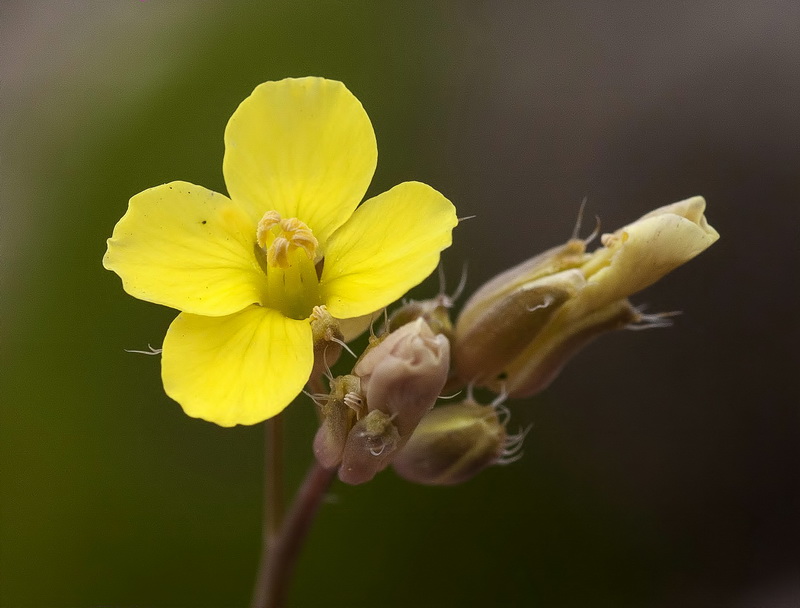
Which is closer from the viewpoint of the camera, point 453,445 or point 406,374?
point 406,374

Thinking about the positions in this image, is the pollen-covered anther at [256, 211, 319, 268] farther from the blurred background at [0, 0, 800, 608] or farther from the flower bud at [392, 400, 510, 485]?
the blurred background at [0, 0, 800, 608]

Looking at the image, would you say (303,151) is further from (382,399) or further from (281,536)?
(281,536)

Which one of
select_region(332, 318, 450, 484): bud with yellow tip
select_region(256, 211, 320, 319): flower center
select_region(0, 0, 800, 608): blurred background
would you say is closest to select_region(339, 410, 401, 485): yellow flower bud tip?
select_region(332, 318, 450, 484): bud with yellow tip

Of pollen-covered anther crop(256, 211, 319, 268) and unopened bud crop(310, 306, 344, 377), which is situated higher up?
pollen-covered anther crop(256, 211, 319, 268)

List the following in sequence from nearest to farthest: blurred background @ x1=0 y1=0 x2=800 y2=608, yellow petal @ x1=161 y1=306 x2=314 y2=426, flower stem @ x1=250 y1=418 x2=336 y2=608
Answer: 1. yellow petal @ x1=161 y1=306 x2=314 y2=426
2. flower stem @ x1=250 y1=418 x2=336 y2=608
3. blurred background @ x1=0 y1=0 x2=800 y2=608

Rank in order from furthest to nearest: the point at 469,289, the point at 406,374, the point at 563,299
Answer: the point at 469,289 → the point at 563,299 → the point at 406,374

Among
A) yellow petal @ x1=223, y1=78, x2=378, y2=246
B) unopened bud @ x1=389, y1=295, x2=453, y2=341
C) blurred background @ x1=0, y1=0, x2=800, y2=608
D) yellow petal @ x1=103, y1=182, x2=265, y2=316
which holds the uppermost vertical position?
yellow petal @ x1=223, y1=78, x2=378, y2=246

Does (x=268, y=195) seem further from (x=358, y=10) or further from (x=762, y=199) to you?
(x=762, y=199)

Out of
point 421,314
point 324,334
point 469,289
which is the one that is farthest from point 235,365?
point 469,289
